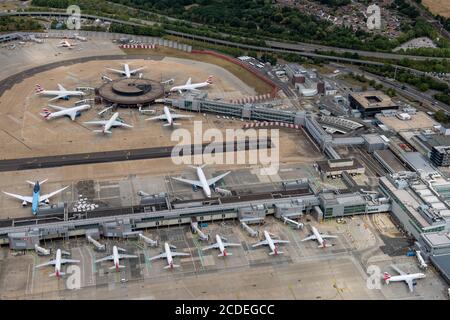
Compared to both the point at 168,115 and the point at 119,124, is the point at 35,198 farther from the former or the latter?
the point at 168,115

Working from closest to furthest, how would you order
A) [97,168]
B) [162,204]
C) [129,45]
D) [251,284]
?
1. [251,284]
2. [162,204]
3. [97,168]
4. [129,45]

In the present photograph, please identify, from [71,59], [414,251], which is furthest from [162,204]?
[71,59]

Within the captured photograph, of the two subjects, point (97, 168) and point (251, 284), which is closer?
point (251, 284)

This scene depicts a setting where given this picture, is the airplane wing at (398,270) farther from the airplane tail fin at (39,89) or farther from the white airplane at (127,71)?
the airplane tail fin at (39,89)

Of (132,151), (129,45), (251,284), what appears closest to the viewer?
(251,284)

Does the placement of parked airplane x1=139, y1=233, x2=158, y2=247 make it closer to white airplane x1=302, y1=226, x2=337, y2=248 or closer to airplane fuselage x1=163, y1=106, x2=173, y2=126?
white airplane x1=302, y1=226, x2=337, y2=248

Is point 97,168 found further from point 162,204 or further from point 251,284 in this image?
point 251,284

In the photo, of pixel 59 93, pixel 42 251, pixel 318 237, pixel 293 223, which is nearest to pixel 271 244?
pixel 293 223
